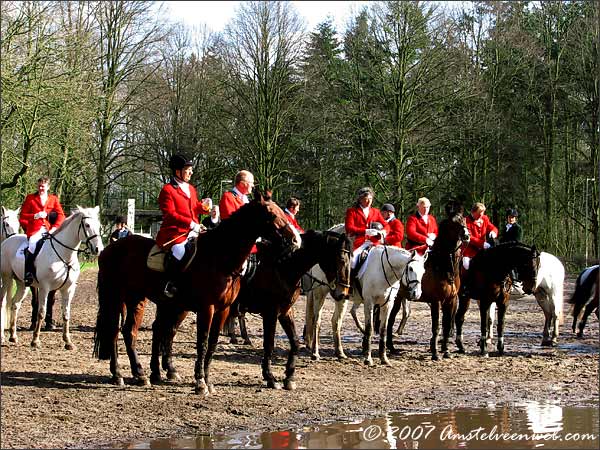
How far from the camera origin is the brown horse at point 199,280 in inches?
381

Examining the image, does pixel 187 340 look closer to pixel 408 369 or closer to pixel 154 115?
pixel 408 369

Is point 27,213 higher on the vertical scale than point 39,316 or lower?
higher

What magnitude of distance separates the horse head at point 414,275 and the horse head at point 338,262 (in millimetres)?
1961

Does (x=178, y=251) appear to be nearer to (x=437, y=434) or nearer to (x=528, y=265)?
(x=437, y=434)

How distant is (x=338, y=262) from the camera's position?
34.8ft

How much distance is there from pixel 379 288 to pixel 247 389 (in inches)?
131

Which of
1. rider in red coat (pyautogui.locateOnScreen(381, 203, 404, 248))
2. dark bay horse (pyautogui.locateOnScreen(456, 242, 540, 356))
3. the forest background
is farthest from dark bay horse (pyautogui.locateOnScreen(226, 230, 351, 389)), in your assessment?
the forest background

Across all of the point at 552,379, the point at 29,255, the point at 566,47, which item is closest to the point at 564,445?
the point at 552,379

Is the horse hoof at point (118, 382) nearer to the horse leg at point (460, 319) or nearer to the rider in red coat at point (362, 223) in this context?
the rider in red coat at point (362, 223)

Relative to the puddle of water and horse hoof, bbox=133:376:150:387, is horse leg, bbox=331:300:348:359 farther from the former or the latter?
the puddle of water

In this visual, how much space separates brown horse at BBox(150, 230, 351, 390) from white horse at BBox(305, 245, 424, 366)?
5.66 ft

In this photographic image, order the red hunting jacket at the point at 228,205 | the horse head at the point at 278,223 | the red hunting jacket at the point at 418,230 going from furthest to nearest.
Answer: the red hunting jacket at the point at 418,230, the red hunting jacket at the point at 228,205, the horse head at the point at 278,223

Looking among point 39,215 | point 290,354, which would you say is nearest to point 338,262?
point 290,354

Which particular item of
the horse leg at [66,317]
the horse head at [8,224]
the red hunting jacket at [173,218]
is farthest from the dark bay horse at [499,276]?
the horse head at [8,224]
